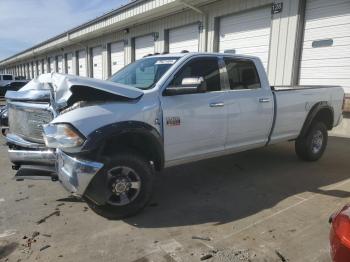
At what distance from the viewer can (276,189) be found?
16.0ft

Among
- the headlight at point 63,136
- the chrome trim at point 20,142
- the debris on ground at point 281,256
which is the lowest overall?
the debris on ground at point 281,256

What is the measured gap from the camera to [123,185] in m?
3.71

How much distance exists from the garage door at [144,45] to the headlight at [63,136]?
1353cm

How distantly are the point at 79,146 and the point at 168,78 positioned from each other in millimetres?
1422

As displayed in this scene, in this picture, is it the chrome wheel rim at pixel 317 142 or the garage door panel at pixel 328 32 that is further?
the garage door panel at pixel 328 32

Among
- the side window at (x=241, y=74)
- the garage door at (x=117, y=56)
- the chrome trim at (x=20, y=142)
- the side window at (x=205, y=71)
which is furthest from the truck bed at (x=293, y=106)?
the garage door at (x=117, y=56)

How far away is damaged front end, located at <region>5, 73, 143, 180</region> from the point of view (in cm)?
355

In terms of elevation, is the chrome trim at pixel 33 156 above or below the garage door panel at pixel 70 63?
below

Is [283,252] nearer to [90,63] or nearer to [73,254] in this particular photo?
[73,254]

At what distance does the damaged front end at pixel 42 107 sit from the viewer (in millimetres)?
3551

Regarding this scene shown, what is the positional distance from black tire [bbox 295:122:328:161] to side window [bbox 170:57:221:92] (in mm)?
2518

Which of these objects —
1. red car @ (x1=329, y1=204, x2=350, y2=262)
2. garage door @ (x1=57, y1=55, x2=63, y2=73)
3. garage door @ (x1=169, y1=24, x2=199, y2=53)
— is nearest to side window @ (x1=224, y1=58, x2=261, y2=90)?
red car @ (x1=329, y1=204, x2=350, y2=262)

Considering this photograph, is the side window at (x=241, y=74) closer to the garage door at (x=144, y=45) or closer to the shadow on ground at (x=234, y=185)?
the shadow on ground at (x=234, y=185)

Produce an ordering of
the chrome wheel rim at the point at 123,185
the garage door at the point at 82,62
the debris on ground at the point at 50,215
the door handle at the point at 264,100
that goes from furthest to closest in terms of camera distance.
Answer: the garage door at the point at 82,62, the door handle at the point at 264,100, the debris on ground at the point at 50,215, the chrome wheel rim at the point at 123,185
